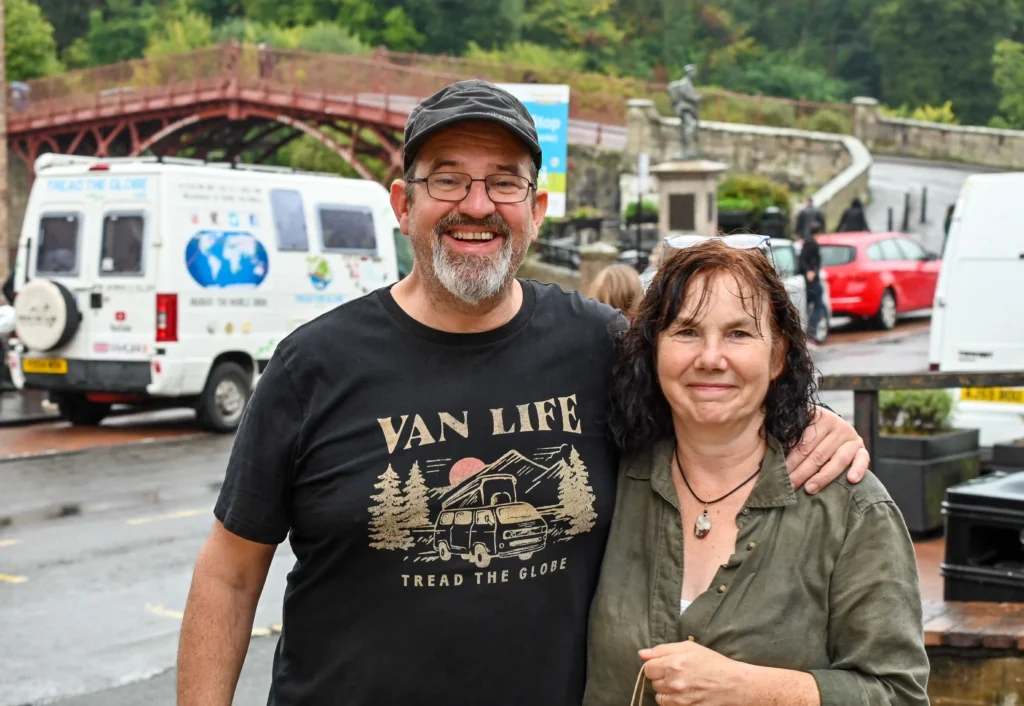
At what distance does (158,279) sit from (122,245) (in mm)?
582

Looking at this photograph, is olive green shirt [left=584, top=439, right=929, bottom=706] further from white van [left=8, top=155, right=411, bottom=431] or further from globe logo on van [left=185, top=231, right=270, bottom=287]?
globe logo on van [left=185, top=231, right=270, bottom=287]

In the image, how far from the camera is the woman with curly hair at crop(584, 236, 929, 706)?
251 cm

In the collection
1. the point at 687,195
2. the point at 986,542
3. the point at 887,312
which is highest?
the point at 687,195

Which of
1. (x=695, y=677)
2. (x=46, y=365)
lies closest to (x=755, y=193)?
(x=46, y=365)

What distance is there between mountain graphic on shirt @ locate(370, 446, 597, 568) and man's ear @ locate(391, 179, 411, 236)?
0.56m

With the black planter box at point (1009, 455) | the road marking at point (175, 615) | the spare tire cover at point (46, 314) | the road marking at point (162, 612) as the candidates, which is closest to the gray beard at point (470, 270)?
the road marking at point (175, 615)

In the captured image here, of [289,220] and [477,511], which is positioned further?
[289,220]

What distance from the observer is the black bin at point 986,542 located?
521 cm

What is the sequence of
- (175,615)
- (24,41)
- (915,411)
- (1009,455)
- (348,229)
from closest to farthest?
(175,615)
(1009,455)
(915,411)
(348,229)
(24,41)

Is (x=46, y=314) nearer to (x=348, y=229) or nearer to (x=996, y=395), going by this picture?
(x=348, y=229)

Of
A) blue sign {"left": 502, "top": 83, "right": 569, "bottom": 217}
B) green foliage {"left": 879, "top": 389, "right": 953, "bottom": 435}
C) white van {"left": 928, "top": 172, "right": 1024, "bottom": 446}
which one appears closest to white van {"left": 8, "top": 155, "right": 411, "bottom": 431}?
blue sign {"left": 502, "top": 83, "right": 569, "bottom": 217}

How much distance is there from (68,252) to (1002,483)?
1173cm

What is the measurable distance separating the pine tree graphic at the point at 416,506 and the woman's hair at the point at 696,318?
431mm

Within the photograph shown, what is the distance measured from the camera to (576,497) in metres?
2.73
